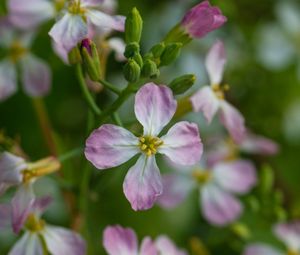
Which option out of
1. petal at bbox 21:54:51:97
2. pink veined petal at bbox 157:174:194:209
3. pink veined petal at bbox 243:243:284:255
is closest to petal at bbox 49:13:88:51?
petal at bbox 21:54:51:97

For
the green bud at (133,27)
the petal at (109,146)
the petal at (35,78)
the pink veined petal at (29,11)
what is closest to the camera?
the petal at (109,146)

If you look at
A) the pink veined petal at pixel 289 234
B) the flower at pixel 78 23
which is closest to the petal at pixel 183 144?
the flower at pixel 78 23

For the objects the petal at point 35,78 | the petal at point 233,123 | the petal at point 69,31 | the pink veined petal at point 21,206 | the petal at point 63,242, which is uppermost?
the petal at point 69,31

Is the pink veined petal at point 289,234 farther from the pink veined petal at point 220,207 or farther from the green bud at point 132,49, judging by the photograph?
the green bud at point 132,49

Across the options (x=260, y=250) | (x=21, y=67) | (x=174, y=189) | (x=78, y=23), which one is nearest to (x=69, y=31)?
(x=78, y=23)

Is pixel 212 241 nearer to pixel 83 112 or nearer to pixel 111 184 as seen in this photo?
pixel 111 184

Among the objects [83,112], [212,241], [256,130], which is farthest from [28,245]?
[256,130]

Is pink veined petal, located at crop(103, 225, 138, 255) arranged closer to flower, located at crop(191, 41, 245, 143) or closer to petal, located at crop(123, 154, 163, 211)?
petal, located at crop(123, 154, 163, 211)
